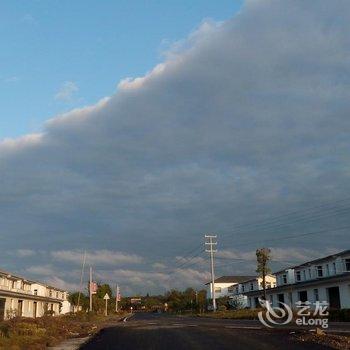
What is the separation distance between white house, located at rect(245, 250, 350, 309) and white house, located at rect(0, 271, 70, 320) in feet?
104

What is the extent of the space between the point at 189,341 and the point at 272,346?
15.0 ft

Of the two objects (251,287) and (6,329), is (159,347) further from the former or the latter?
(251,287)

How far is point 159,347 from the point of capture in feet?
65.3

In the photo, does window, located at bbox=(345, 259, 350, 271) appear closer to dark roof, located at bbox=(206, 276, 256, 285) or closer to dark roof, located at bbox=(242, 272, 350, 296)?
dark roof, located at bbox=(242, 272, 350, 296)

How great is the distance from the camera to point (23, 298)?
58562 millimetres

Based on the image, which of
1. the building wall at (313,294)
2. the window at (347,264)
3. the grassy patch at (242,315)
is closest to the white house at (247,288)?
the building wall at (313,294)

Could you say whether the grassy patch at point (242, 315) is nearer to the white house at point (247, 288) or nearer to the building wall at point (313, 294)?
the building wall at point (313, 294)

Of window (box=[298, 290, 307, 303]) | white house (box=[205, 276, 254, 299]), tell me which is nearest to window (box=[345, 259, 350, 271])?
window (box=[298, 290, 307, 303])

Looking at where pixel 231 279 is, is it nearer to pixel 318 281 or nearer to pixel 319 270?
pixel 319 270

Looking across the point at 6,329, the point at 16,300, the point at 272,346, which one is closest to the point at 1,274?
the point at 16,300

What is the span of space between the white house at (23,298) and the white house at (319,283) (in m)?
31.7

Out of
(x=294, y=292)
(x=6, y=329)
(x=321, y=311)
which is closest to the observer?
(x=6, y=329)

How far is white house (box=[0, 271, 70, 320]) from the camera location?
5241 centimetres

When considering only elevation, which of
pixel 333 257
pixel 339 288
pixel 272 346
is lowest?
pixel 272 346
